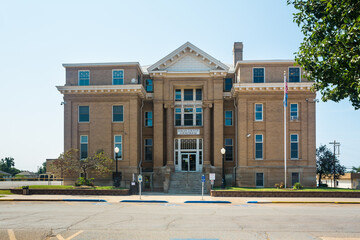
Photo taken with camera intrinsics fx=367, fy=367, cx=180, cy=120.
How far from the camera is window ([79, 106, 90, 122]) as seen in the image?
3791 centimetres

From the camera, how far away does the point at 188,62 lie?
3862cm

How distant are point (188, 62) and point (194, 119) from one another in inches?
241

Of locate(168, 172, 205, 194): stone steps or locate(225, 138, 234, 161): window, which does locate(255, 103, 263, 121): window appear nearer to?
locate(225, 138, 234, 161): window

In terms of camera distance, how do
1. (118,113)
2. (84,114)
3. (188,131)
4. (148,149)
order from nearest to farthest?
(118,113) → (84,114) → (188,131) → (148,149)

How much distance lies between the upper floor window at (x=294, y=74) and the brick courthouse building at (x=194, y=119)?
10 centimetres

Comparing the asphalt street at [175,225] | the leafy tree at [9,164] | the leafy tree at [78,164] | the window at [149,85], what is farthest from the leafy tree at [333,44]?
the leafy tree at [9,164]

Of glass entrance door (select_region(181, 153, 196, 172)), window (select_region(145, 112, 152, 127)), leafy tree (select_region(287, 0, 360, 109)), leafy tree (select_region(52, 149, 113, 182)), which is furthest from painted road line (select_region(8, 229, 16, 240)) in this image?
window (select_region(145, 112, 152, 127))

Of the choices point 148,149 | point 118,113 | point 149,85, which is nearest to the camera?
point 118,113

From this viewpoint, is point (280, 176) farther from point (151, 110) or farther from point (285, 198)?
point (151, 110)

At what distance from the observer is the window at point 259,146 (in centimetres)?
3678

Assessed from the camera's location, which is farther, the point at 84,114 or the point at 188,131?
the point at 188,131

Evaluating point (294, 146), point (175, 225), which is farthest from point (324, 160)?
point (175, 225)

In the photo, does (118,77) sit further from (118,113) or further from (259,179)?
(259,179)

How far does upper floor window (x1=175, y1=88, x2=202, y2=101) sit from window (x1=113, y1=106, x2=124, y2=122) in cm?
632
